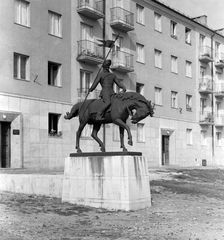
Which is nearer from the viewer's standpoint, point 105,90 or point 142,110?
point 142,110

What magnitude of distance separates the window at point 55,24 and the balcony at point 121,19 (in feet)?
18.7

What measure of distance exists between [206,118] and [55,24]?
73.3ft

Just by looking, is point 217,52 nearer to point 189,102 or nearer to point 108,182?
point 189,102

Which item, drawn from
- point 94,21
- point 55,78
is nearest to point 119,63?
point 94,21

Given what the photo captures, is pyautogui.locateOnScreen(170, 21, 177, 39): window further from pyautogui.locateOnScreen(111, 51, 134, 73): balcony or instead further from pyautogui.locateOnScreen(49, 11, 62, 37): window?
pyautogui.locateOnScreen(49, 11, 62, 37): window

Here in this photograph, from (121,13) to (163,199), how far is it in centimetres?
2341

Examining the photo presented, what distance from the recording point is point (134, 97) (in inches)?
523

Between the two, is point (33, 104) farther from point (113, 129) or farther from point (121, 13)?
point (121, 13)

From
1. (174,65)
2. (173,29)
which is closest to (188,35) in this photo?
(173,29)

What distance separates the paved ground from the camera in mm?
9102

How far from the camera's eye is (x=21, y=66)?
27312 millimetres

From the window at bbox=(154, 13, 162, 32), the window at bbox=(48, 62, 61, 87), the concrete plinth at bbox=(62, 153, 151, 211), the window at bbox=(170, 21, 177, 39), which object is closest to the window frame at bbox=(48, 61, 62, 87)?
the window at bbox=(48, 62, 61, 87)

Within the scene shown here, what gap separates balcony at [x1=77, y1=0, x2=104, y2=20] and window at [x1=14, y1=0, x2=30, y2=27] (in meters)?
4.81

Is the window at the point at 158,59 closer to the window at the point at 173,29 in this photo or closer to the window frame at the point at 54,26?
the window at the point at 173,29
